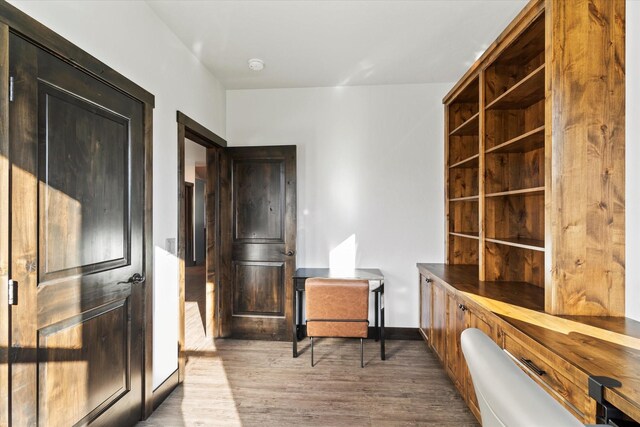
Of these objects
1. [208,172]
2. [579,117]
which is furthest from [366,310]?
[208,172]

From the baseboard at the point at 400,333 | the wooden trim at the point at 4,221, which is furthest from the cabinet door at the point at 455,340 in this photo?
the wooden trim at the point at 4,221

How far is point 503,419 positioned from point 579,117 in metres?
→ 1.69

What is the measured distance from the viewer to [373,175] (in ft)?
11.7

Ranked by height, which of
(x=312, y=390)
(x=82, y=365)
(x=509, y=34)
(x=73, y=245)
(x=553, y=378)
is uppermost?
(x=509, y=34)

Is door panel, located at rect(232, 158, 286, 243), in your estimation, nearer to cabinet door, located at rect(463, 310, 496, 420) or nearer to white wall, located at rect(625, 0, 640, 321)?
cabinet door, located at rect(463, 310, 496, 420)

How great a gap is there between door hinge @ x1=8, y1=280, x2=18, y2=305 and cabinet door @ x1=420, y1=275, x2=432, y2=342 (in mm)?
2847

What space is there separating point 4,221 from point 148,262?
0.96 meters

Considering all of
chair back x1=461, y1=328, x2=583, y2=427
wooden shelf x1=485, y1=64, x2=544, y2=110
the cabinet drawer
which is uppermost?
wooden shelf x1=485, y1=64, x2=544, y2=110

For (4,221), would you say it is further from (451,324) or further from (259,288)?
(451,324)

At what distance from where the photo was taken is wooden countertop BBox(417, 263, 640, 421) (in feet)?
3.35

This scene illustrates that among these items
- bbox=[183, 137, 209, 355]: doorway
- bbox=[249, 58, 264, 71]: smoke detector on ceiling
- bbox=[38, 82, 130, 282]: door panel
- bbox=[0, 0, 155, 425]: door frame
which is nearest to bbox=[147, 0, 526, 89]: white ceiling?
bbox=[249, 58, 264, 71]: smoke detector on ceiling

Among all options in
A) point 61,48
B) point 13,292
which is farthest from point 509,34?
point 13,292

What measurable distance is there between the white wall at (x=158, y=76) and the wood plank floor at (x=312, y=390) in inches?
14.4

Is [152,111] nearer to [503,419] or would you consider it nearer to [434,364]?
[503,419]
